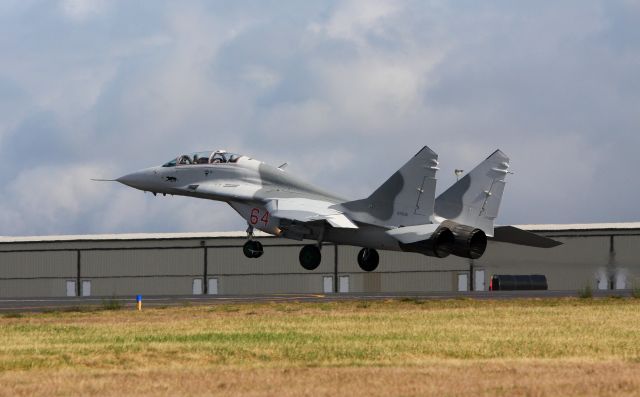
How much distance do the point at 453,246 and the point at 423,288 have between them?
35745mm

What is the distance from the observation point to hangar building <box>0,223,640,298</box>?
229 ft

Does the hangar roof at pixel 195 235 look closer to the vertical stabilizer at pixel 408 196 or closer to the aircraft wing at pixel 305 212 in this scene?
the aircraft wing at pixel 305 212

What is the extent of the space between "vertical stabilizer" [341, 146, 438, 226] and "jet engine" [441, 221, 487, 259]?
1.01 meters

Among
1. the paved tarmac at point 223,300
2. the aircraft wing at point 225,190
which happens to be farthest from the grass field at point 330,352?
the paved tarmac at point 223,300

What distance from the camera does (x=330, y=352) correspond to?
22547 mm

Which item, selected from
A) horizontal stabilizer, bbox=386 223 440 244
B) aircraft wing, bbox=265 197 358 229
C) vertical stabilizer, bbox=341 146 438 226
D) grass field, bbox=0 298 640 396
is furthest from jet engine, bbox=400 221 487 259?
aircraft wing, bbox=265 197 358 229

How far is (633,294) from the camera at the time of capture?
44906 millimetres

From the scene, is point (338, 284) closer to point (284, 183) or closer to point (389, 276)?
point (389, 276)

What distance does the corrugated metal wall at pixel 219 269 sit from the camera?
70250 millimetres

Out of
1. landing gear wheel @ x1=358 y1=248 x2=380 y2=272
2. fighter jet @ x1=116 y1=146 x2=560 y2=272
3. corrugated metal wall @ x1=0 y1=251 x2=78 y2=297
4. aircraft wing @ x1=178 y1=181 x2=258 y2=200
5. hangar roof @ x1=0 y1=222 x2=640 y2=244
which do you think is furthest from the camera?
corrugated metal wall @ x1=0 y1=251 x2=78 y2=297

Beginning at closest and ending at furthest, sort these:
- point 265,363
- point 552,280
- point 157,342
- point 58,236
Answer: point 265,363
point 157,342
point 552,280
point 58,236

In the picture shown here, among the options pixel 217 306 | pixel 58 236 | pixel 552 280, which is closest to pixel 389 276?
pixel 552 280

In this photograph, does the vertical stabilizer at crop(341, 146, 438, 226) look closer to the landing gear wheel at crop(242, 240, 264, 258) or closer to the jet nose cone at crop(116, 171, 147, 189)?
the landing gear wheel at crop(242, 240, 264, 258)

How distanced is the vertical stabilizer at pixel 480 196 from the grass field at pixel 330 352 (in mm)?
3100
